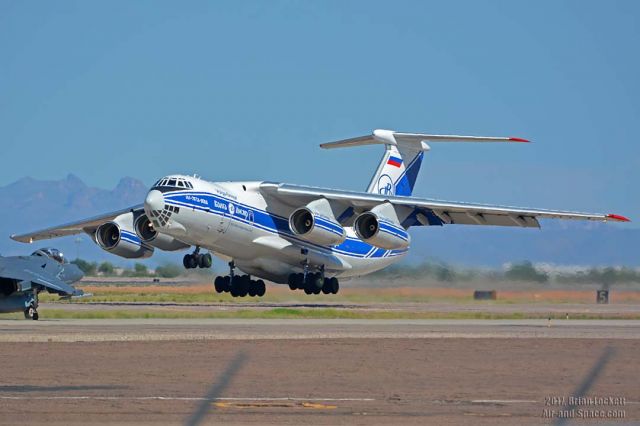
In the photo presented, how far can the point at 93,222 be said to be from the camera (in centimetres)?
3547

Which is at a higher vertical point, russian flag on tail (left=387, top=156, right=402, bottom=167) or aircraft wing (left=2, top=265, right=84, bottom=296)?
russian flag on tail (left=387, top=156, right=402, bottom=167)

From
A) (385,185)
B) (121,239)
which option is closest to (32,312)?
(121,239)

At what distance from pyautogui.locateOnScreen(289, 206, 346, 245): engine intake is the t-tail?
4850 mm

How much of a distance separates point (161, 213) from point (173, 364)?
14.8 metres

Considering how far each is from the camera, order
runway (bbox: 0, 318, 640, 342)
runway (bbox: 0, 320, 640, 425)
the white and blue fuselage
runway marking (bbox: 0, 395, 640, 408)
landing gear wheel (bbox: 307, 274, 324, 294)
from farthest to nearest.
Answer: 1. landing gear wheel (bbox: 307, 274, 324, 294)
2. the white and blue fuselage
3. runway (bbox: 0, 318, 640, 342)
4. runway marking (bbox: 0, 395, 640, 408)
5. runway (bbox: 0, 320, 640, 425)

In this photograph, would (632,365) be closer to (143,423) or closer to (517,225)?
(143,423)

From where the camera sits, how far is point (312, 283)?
33.0 metres

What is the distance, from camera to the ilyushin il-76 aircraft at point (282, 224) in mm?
29750

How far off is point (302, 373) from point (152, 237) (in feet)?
65.8

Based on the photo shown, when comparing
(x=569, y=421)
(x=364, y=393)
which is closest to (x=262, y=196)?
(x=364, y=393)

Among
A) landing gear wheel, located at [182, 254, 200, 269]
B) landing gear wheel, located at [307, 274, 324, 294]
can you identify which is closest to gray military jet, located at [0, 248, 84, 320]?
landing gear wheel, located at [182, 254, 200, 269]

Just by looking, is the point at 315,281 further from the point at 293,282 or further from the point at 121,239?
the point at 121,239

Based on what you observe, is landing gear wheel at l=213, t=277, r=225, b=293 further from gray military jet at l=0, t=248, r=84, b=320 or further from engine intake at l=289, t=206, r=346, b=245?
gray military jet at l=0, t=248, r=84, b=320

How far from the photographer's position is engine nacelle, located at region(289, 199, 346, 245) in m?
31.4
